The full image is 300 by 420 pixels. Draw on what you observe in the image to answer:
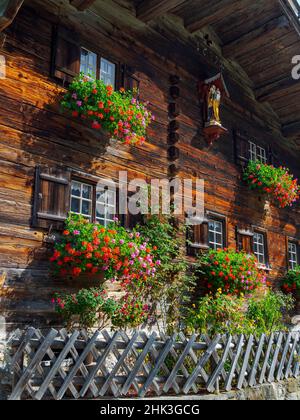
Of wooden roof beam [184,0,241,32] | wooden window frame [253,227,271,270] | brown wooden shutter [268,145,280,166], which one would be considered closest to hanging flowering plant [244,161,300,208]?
wooden window frame [253,227,271,270]

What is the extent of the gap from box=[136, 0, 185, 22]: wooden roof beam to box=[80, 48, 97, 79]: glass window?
1.62 m

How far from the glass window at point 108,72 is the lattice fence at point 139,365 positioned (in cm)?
473

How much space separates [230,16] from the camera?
10828mm

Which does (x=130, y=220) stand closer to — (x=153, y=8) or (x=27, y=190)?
(x=27, y=190)

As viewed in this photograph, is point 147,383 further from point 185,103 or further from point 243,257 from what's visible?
point 185,103

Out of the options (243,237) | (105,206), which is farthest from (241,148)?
(105,206)

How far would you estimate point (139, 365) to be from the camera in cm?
566

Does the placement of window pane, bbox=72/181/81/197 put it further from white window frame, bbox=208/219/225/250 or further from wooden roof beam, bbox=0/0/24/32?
white window frame, bbox=208/219/225/250

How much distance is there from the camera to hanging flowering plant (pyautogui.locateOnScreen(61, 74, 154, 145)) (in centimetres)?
725

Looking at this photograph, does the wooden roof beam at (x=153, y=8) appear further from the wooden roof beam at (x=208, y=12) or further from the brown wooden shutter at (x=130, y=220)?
the brown wooden shutter at (x=130, y=220)

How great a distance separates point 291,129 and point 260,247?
4269 millimetres
